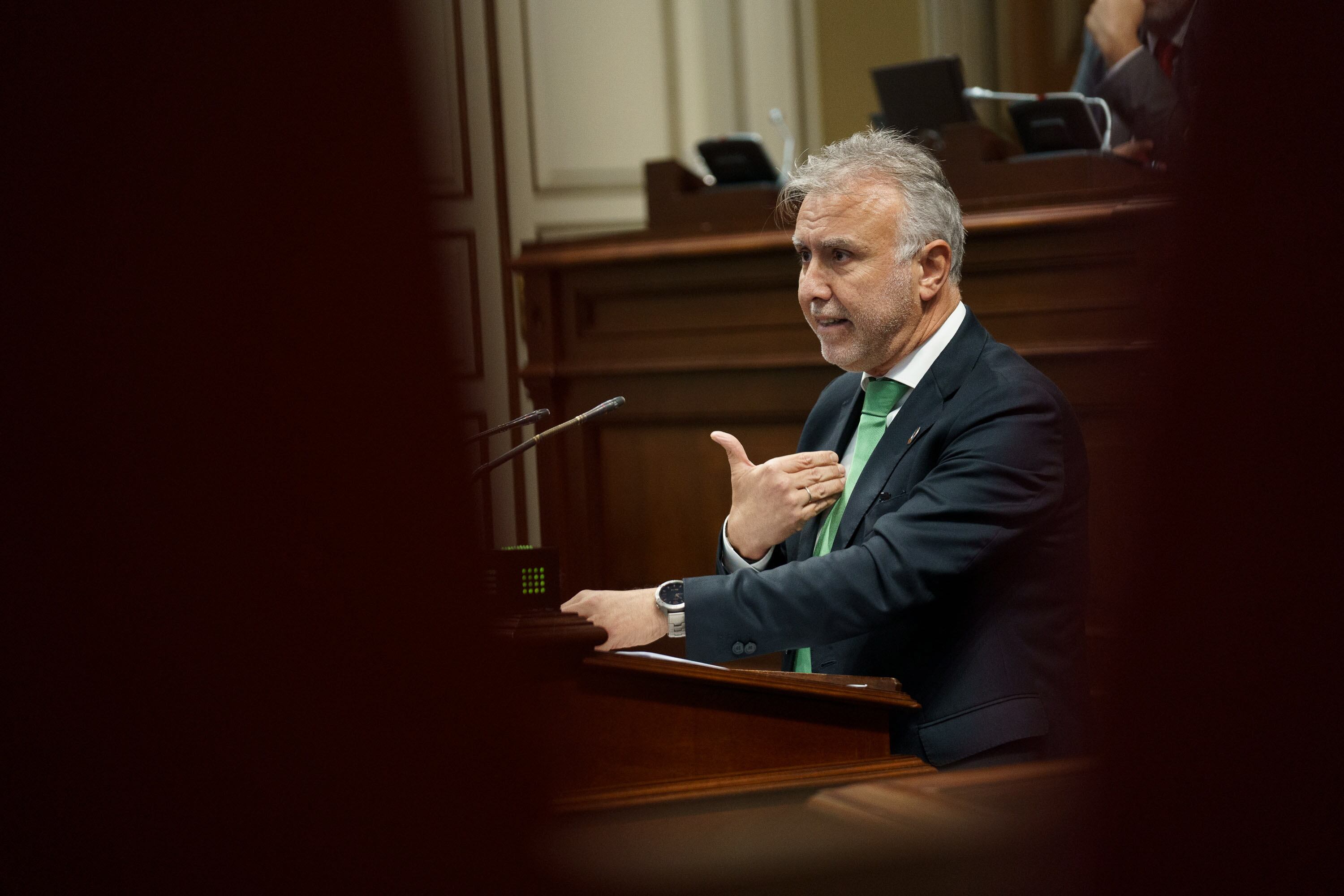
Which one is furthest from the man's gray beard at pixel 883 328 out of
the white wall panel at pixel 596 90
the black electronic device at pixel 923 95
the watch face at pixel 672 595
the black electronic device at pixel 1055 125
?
the white wall panel at pixel 596 90

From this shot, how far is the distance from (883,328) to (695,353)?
1022 millimetres

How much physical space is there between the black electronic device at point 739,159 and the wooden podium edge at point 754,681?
1.86 meters

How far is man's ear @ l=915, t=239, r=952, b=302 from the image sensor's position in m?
1.62

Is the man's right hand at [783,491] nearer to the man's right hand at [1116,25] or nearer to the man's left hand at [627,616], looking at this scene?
the man's left hand at [627,616]

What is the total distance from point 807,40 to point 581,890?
3932mm

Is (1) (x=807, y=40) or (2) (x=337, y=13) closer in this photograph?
(2) (x=337, y=13)

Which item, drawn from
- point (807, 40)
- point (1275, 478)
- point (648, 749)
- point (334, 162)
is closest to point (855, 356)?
point (648, 749)

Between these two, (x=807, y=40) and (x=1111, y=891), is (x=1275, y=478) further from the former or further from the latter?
(x=807, y=40)

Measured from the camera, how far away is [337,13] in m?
0.33

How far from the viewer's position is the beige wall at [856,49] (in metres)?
3.91

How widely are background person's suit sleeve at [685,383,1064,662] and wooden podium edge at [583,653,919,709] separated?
0.20m

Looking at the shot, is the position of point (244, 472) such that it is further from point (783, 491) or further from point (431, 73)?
point (783, 491)

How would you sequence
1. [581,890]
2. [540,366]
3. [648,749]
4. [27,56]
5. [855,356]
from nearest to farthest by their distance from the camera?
[27,56]
[581,890]
[648,749]
[855,356]
[540,366]

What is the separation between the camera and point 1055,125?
7.95ft
